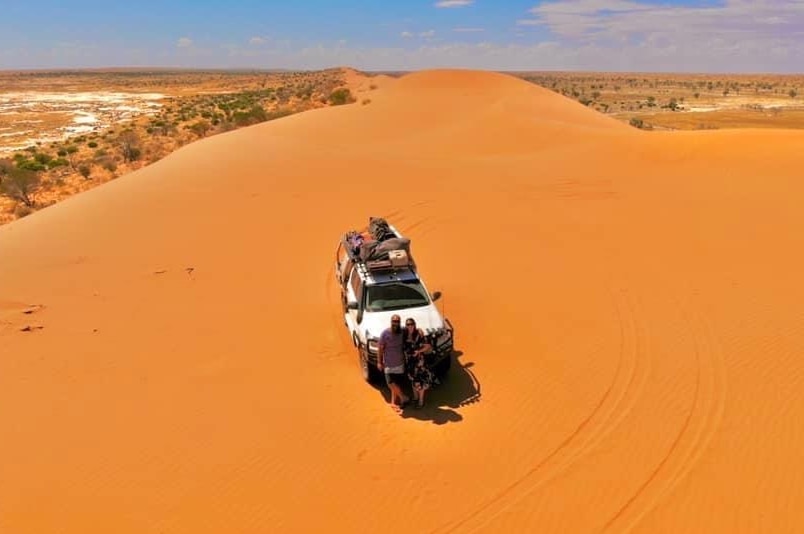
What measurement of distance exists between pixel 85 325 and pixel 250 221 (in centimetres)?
676

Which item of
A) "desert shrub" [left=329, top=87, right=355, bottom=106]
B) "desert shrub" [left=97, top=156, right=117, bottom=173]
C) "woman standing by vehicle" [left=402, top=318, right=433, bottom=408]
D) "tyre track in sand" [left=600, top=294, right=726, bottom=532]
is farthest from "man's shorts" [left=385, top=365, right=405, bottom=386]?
"desert shrub" [left=329, top=87, right=355, bottom=106]

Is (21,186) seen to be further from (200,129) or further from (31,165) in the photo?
(200,129)

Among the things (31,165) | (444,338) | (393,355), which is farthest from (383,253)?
(31,165)

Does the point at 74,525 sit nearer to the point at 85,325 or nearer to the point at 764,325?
the point at 85,325

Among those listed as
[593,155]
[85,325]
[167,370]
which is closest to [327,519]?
[167,370]

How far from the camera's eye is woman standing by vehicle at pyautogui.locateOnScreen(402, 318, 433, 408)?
27.8 ft

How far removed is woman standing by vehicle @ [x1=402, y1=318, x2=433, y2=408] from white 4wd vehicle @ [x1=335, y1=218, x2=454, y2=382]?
21 cm

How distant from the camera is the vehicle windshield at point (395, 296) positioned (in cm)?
966

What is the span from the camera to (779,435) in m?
7.70

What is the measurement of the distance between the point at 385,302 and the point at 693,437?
486 centimetres

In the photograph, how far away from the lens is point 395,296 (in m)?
9.81

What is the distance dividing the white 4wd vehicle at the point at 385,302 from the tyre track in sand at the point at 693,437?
3.30 m

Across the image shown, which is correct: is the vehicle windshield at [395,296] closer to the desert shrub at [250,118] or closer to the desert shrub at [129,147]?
the desert shrub at [129,147]

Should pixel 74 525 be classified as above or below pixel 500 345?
below
